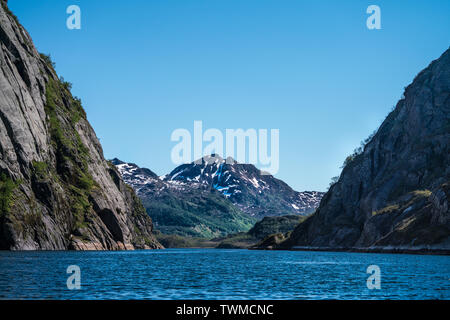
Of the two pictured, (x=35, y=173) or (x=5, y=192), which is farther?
A: (x=35, y=173)

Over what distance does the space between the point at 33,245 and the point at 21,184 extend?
730 inches

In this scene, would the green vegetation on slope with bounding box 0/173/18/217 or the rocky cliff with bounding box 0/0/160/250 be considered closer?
the green vegetation on slope with bounding box 0/173/18/217

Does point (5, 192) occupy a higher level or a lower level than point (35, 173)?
lower

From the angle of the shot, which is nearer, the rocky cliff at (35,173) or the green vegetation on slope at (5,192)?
the green vegetation on slope at (5,192)

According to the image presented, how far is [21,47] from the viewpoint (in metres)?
183

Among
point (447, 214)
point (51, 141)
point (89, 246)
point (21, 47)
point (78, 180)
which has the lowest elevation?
point (89, 246)
